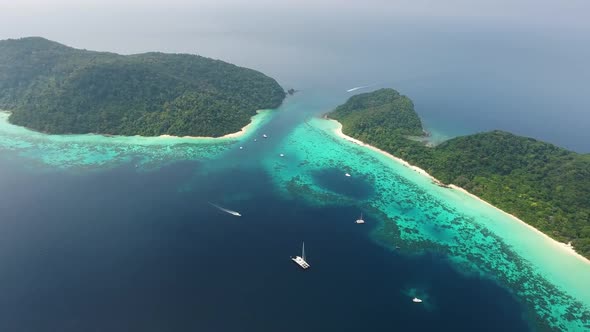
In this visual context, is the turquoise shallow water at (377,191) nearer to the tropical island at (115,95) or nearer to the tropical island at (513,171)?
the tropical island at (513,171)

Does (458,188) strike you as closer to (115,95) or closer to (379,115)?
(379,115)

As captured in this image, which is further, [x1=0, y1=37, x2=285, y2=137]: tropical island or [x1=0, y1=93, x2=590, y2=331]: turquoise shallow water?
[x1=0, y1=37, x2=285, y2=137]: tropical island

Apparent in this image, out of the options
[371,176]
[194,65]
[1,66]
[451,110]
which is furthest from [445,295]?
[1,66]

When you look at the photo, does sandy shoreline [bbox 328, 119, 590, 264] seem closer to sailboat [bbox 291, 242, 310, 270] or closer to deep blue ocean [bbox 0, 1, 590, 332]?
deep blue ocean [bbox 0, 1, 590, 332]

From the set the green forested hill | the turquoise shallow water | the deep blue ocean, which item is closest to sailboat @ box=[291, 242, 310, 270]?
the deep blue ocean

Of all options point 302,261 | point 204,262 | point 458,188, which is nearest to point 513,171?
point 458,188

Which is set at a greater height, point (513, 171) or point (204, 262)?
point (513, 171)

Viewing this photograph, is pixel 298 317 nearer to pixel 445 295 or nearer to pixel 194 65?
pixel 445 295
